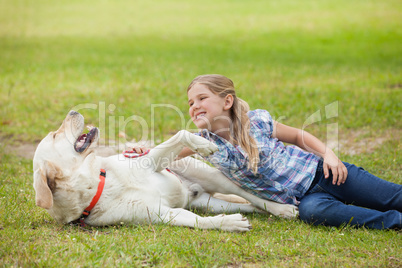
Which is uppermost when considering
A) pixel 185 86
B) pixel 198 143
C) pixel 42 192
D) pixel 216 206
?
pixel 185 86

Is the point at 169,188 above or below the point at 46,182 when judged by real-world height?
below

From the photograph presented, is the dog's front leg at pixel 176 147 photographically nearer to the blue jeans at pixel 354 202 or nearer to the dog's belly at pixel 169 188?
the dog's belly at pixel 169 188

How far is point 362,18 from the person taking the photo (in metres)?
19.0

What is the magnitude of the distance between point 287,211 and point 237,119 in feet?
2.95

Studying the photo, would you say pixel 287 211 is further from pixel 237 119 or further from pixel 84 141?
pixel 84 141

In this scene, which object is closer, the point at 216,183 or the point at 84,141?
the point at 84,141

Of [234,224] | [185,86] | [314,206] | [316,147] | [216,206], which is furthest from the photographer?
[185,86]

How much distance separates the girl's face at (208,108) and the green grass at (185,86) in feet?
2.93

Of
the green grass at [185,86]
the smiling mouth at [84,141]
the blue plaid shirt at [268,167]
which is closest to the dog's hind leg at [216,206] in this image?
the blue plaid shirt at [268,167]

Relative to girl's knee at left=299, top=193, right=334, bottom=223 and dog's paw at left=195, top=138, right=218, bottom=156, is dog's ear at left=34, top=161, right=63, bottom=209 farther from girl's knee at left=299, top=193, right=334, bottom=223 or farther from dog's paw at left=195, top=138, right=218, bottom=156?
girl's knee at left=299, top=193, right=334, bottom=223

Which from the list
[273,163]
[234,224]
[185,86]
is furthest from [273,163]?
[185,86]

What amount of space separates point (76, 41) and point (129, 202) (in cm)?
1286

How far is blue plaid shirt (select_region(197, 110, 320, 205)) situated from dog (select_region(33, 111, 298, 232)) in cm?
12

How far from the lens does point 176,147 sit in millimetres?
3707
